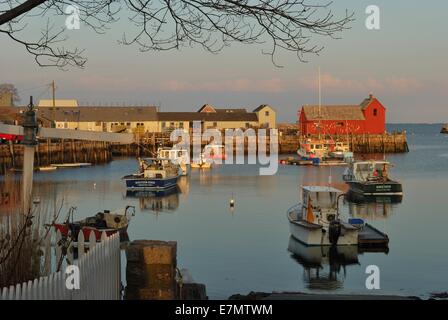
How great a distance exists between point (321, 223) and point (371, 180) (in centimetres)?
2197

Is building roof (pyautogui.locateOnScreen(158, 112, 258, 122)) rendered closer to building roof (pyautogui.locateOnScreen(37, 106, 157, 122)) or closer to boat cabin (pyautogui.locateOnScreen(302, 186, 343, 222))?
building roof (pyautogui.locateOnScreen(37, 106, 157, 122))

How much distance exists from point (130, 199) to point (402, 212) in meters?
17.6

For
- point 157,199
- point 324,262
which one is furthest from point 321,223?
point 157,199

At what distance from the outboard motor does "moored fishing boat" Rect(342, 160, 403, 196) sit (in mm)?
21298

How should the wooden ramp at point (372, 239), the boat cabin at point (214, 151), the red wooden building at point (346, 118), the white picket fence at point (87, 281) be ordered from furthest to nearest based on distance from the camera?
1. the red wooden building at point (346, 118)
2. the boat cabin at point (214, 151)
3. the wooden ramp at point (372, 239)
4. the white picket fence at point (87, 281)

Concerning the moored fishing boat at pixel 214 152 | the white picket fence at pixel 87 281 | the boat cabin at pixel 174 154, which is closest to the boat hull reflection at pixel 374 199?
the boat cabin at pixel 174 154

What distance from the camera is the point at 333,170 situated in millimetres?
75938

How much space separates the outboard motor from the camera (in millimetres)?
25641

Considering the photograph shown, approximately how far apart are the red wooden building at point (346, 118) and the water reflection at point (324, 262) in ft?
266

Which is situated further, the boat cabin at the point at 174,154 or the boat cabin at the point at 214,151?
the boat cabin at the point at 214,151

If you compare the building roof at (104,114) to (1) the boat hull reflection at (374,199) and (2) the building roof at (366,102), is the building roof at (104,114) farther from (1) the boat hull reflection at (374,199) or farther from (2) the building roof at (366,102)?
(1) the boat hull reflection at (374,199)

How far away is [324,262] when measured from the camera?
80.1ft

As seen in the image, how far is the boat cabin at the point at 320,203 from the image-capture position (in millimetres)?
26703
